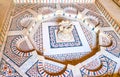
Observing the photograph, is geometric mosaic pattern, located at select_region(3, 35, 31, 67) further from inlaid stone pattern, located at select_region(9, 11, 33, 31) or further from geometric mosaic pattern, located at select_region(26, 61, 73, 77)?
inlaid stone pattern, located at select_region(9, 11, 33, 31)

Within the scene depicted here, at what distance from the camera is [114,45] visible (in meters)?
2.63

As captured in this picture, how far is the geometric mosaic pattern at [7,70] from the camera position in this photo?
A: 206 centimetres

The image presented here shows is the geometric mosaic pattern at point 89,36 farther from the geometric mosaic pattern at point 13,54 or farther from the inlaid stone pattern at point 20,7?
the inlaid stone pattern at point 20,7

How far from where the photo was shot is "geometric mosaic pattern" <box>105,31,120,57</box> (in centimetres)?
251

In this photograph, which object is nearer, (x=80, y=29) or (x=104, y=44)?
(x=104, y=44)

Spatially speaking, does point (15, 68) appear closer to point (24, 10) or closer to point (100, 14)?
point (24, 10)

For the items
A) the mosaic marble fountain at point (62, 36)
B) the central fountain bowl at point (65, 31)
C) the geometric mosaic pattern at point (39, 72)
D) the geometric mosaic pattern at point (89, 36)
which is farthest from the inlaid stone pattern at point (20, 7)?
the geometric mosaic pattern at point (39, 72)

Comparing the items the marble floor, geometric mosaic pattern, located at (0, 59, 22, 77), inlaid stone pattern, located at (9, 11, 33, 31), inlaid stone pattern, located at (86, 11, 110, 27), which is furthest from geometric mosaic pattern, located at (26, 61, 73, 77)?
inlaid stone pattern, located at (86, 11, 110, 27)

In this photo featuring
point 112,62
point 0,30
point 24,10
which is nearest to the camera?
point 112,62

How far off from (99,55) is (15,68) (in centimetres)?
133

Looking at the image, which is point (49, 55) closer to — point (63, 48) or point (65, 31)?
point (63, 48)

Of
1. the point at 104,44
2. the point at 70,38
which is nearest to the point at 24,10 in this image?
the point at 70,38

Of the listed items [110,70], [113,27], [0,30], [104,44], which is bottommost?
[110,70]

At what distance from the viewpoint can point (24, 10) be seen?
338 cm
